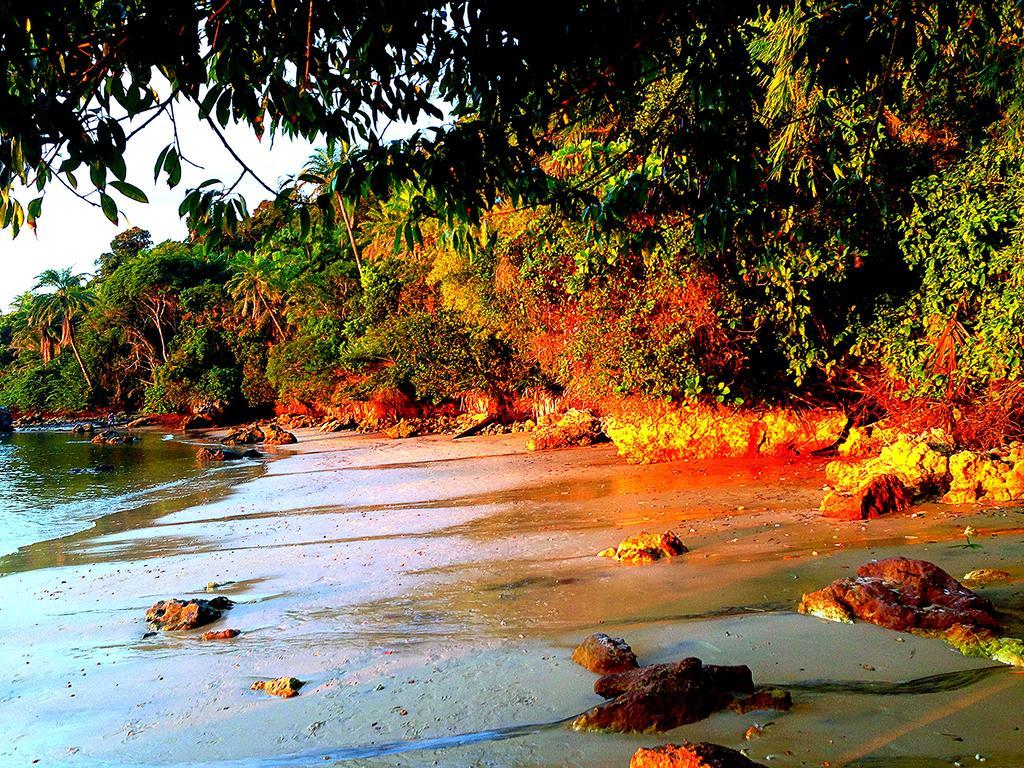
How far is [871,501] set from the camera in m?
8.03

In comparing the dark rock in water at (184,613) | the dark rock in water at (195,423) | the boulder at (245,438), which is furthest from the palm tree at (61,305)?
the dark rock in water at (184,613)

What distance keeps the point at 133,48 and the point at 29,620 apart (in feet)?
20.7

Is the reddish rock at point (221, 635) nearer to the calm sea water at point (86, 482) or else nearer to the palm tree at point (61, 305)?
the calm sea water at point (86, 482)

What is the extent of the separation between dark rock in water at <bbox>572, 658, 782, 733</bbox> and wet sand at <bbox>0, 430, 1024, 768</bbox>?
0.07 m

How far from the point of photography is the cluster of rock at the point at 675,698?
3.56 meters

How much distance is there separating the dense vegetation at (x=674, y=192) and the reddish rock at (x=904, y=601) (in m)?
2.14

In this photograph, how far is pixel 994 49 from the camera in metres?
6.27

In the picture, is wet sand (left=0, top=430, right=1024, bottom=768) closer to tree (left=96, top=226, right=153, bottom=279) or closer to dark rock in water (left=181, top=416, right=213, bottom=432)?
dark rock in water (left=181, top=416, right=213, bottom=432)

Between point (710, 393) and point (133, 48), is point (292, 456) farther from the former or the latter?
point (133, 48)

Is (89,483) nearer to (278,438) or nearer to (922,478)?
(278,438)

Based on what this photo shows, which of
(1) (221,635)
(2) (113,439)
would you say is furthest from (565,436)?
(2) (113,439)

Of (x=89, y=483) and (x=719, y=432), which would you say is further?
(x=89, y=483)

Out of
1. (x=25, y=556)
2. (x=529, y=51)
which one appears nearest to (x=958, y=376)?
(x=529, y=51)

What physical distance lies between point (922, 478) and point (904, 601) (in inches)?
182
